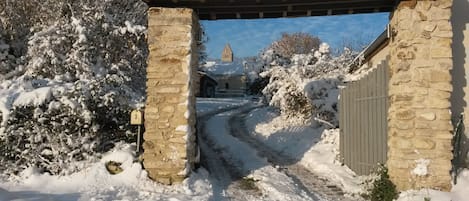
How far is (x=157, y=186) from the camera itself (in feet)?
24.4

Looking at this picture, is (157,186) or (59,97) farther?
(59,97)

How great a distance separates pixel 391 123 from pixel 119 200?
445 cm

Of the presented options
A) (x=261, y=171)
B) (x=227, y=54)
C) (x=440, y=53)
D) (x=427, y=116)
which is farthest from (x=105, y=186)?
(x=227, y=54)

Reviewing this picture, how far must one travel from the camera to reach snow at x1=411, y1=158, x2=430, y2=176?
6.67 metres

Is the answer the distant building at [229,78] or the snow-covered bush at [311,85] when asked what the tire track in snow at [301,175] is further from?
the distant building at [229,78]

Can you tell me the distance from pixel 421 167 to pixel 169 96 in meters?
4.31

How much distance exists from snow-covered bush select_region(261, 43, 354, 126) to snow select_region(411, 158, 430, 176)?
8.38m

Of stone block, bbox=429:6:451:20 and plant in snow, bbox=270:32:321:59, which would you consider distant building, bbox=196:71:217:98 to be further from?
stone block, bbox=429:6:451:20

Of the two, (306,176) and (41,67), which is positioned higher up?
(41,67)

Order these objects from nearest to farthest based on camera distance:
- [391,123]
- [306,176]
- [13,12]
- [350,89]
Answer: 1. [391,123]
2. [306,176]
3. [350,89]
4. [13,12]

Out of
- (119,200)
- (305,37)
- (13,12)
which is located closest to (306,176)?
(119,200)

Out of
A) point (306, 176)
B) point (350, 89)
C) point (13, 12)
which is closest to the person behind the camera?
point (306, 176)

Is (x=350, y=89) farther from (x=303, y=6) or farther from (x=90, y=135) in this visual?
(x=90, y=135)

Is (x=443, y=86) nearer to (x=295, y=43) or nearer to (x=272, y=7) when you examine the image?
(x=272, y=7)
